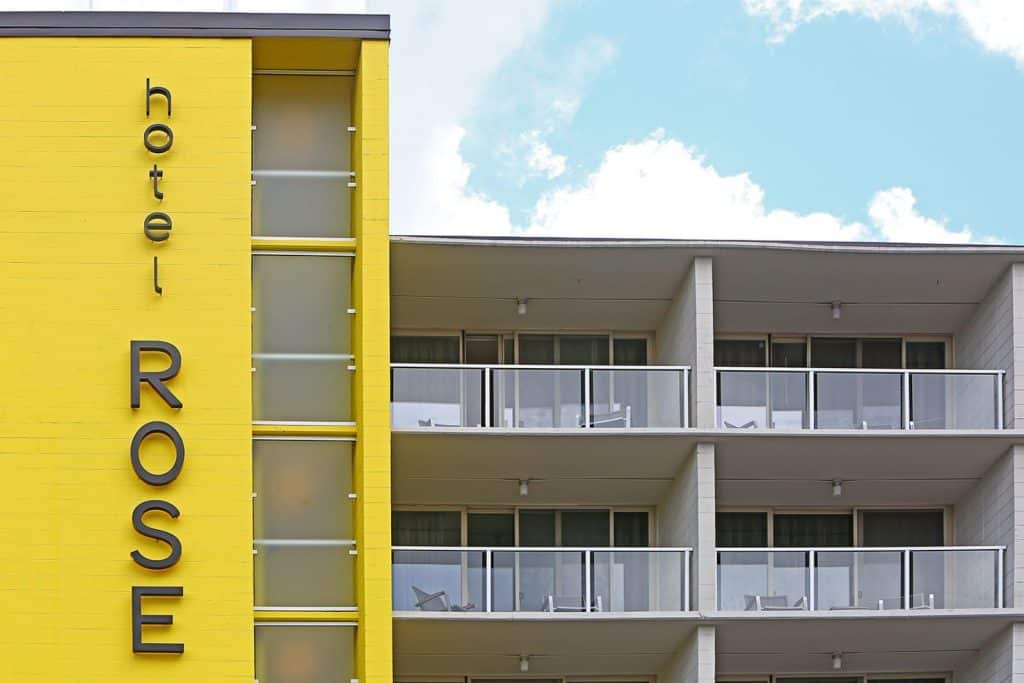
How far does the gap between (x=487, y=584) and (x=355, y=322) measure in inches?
171

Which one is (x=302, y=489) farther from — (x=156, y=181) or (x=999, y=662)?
(x=999, y=662)

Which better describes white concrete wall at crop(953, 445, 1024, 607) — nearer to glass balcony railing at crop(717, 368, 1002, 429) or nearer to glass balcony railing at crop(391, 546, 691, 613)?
glass balcony railing at crop(717, 368, 1002, 429)

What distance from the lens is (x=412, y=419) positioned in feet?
100

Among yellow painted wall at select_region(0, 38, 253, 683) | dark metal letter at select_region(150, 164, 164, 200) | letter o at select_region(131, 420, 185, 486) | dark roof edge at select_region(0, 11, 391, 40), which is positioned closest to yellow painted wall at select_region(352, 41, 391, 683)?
dark roof edge at select_region(0, 11, 391, 40)

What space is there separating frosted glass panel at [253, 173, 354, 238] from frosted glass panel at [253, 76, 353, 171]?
→ 23cm

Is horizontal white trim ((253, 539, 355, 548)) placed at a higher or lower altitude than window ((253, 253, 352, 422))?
lower

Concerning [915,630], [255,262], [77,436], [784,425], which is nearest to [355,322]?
[255,262]

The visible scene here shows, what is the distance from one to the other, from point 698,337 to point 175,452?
7.96 metres

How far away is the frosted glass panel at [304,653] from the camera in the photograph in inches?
1108

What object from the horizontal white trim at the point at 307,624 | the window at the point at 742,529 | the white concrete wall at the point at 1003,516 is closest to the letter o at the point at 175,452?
the horizontal white trim at the point at 307,624

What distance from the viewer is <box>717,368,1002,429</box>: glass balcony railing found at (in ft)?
103

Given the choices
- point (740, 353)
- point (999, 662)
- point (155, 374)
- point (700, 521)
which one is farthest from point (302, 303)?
point (999, 662)

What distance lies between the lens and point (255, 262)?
95.5ft

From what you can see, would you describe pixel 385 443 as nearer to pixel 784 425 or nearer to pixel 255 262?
pixel 255 262
